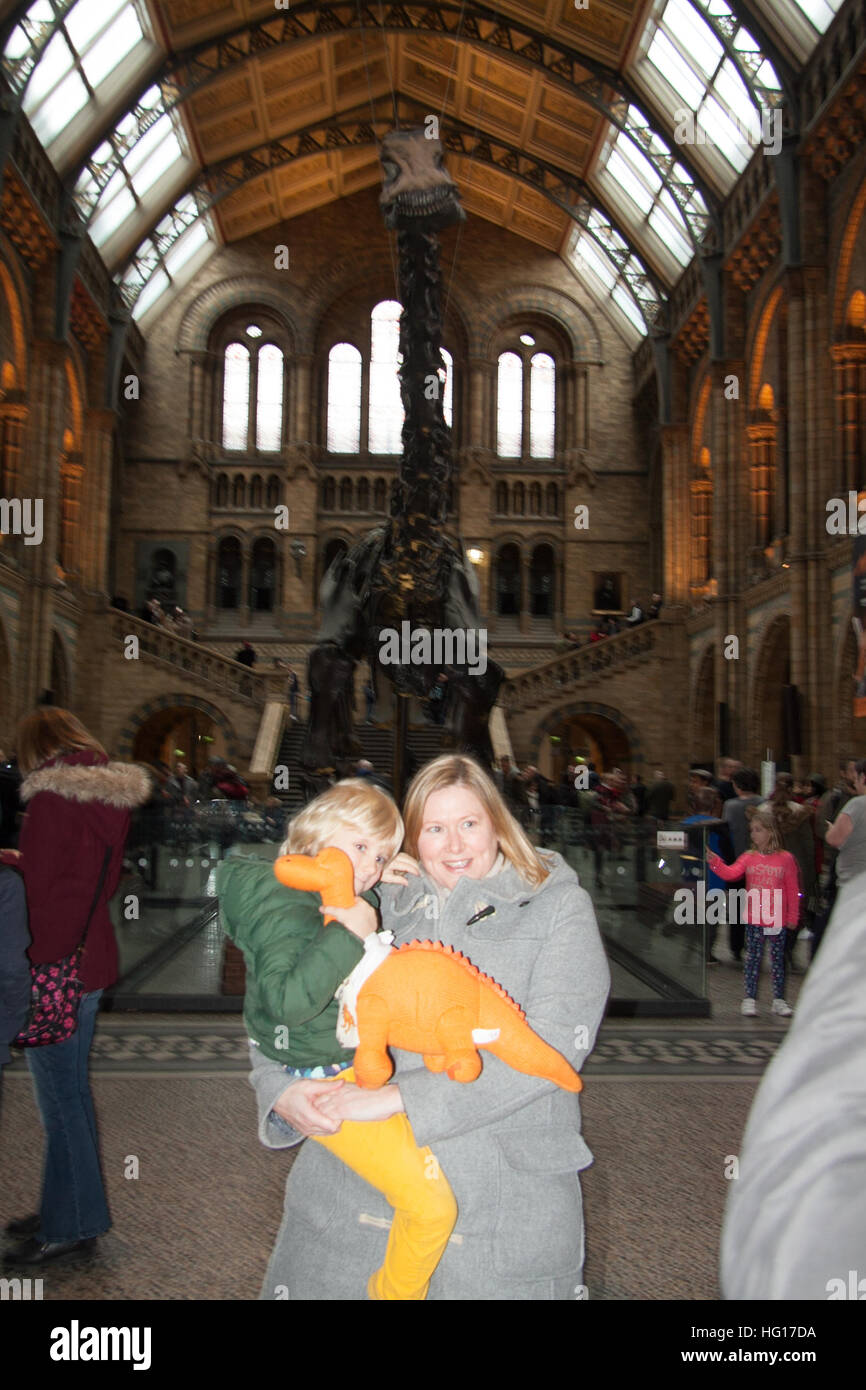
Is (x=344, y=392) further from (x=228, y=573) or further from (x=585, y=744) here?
(x=585, y=744)

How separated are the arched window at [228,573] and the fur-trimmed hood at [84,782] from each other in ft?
89.1

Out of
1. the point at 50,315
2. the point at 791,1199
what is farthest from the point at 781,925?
the point at 50,315

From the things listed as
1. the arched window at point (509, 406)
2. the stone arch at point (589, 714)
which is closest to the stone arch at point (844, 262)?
the stone arch at point (589, 714)

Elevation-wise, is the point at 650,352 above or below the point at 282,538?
above

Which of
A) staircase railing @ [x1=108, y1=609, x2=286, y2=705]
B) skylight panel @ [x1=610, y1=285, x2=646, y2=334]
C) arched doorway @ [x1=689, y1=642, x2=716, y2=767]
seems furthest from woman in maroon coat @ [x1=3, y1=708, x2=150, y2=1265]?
skylight panel @ [x1=610, y1=285, x2=646, y2=334]

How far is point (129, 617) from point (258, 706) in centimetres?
368

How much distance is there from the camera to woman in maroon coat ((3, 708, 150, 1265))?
350 centimetres

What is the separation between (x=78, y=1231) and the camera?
11.4 feet

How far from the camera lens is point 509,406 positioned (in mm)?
31453

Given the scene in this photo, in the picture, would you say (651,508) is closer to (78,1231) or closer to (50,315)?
(50,315)

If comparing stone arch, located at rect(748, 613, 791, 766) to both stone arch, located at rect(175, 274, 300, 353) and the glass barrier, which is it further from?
stone arch, located at rect(175, 274, 300, 353)

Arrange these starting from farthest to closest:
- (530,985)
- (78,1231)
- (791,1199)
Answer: (78,1231)
(530,985)
(791,1199)

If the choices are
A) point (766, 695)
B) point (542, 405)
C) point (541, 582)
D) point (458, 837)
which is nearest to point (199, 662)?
point (541, 582)

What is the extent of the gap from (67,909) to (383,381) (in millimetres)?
29256
